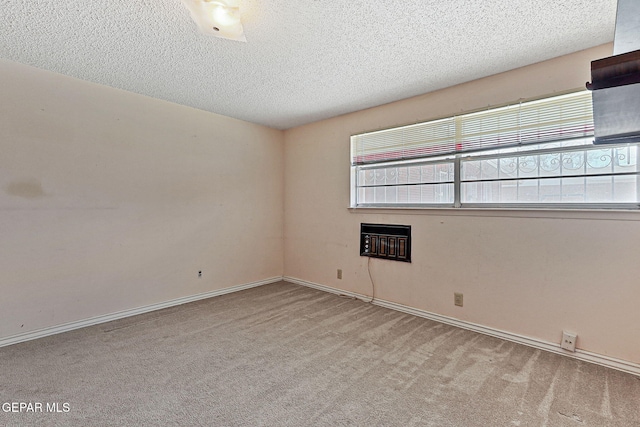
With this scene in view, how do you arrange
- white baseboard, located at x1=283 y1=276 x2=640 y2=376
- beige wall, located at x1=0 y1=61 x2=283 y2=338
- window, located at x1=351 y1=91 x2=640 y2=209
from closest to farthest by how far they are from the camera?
white baseboard, located at x1=283 y1=276 x2=640 y2=376 → window, located at x1=351 y1=91 x2=640 y2=209 → beige wall, located at x1=0 y1=61 x2=283 y2=338

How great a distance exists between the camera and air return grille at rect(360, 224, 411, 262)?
318 cm

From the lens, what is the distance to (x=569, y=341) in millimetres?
2215

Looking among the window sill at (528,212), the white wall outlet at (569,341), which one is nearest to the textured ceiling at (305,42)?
the window sill at (528,212)

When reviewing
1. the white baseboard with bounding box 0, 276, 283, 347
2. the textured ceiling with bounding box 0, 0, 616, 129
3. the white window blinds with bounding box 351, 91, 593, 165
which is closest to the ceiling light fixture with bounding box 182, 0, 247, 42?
the textured ceiling with bounding box 0, 0, 616, 129

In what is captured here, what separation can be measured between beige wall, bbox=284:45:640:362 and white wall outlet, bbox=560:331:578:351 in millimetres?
39

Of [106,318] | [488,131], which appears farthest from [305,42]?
[106,318]

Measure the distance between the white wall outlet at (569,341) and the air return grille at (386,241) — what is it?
1.37 m

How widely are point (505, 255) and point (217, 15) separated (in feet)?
9.18

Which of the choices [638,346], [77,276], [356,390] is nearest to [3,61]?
[77,276]

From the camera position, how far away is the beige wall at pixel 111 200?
2.45m

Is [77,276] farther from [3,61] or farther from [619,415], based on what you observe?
[619,415]

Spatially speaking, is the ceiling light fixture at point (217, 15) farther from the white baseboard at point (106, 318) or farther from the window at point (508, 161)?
the white baseboard at point (106, 318)

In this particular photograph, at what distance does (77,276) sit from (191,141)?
181 cm

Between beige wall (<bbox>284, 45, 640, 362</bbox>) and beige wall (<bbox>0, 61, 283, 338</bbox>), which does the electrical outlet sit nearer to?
beige wall (<bbox>284, 45, 640, 362</bbox>)
